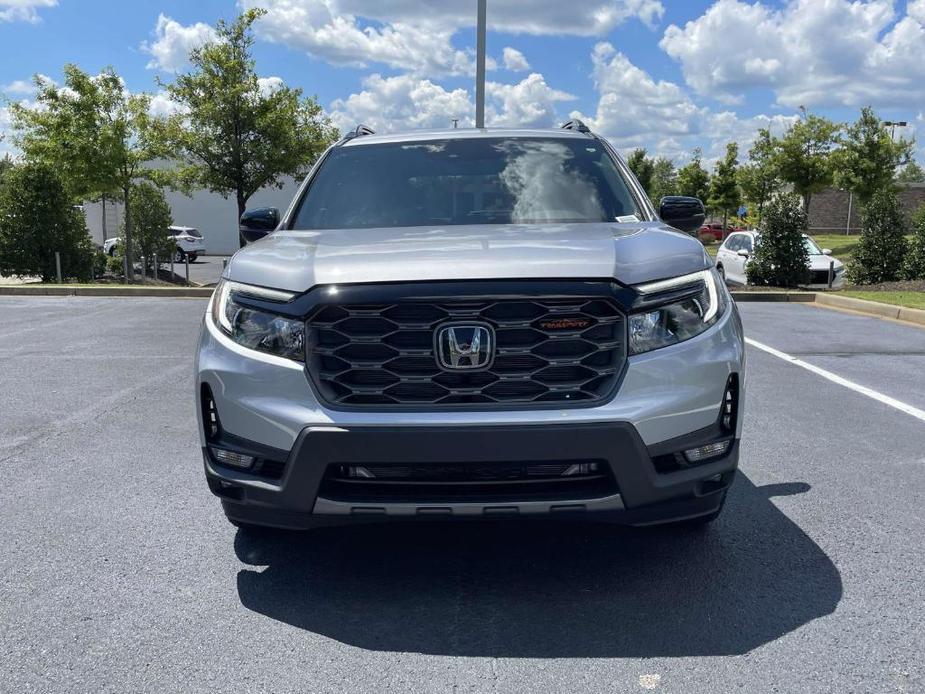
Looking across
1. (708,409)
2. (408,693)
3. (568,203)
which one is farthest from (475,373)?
(568,203)

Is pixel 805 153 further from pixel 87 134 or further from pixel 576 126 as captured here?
pixel 576 126

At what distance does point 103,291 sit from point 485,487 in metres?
15.3

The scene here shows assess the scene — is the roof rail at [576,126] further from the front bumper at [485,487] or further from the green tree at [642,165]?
the green tree at [642,165]

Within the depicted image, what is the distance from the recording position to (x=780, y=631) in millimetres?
2979

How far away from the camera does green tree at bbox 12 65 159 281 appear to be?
75.6ft

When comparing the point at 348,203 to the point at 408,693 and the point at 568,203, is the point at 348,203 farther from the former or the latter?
the point at 408,693

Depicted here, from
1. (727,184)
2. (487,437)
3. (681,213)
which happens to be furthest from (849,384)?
(727,184)

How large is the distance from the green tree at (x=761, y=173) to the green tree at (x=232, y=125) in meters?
24.3

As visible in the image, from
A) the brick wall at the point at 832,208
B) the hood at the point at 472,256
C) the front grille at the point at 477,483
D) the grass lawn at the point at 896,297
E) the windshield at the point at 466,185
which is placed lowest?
the grass lawn at the point at 896,297

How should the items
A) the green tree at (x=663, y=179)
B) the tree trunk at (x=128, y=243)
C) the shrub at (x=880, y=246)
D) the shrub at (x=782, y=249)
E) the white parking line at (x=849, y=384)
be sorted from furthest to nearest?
1. the green tree at (x=663, y=179)
2. the tree trunk at (x=128, y=243)
3. the shrub at (x=880, y=246)
4. the shrub at (x=782, y=249)
5. the white parking line at (x=849, y=384)

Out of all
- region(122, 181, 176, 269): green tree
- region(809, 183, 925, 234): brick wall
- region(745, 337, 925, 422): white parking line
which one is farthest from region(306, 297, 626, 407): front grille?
region(809, 183, 925, 234): brick wall

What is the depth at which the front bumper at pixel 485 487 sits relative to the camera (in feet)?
9.52

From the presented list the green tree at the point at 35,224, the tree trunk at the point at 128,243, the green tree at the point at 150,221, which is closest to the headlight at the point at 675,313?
the green tree at the point at 35,224

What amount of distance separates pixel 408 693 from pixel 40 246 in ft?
71.3
